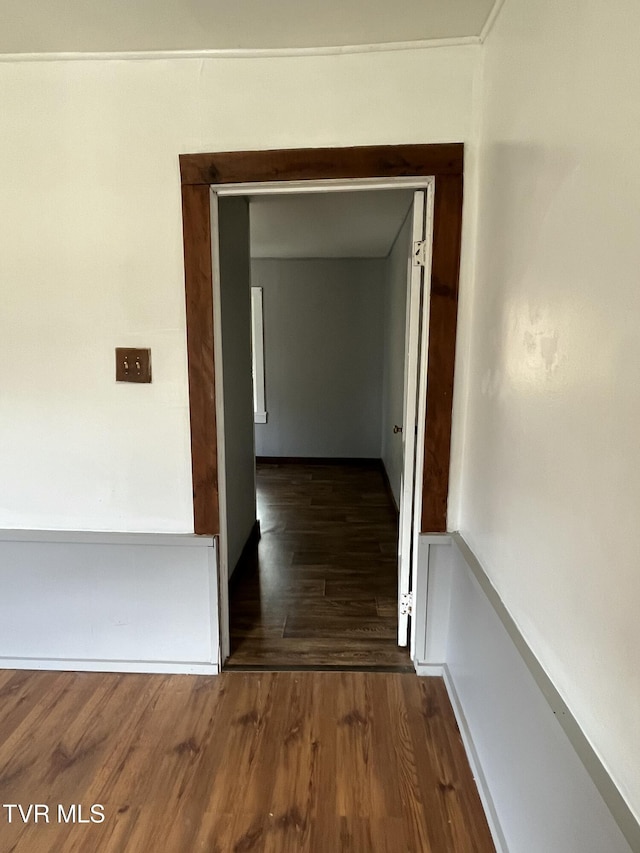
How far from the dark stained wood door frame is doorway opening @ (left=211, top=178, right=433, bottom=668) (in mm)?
47

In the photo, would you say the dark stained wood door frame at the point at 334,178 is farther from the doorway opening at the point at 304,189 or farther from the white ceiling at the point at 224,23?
the white ceiling at the point at 224,23

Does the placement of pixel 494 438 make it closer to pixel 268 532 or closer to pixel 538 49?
pixel 538 49

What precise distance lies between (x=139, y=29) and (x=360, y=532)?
2995 millimetres

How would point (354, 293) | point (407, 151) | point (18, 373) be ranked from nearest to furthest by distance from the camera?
point (407, 151)
point (18, 373)
point (354, 293)

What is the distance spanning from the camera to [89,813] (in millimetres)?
1441

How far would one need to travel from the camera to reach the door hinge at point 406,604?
82.2 inches

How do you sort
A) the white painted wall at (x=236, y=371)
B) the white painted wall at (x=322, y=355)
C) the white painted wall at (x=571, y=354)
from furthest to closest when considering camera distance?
the white painted wall at (x=322, y=355), the white painted wall at (x=236, y=371), the white painted wall at (x=571, y=354)

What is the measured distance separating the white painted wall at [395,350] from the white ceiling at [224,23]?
1616 mm

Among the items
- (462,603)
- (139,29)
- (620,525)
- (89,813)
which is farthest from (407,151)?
(89,813)

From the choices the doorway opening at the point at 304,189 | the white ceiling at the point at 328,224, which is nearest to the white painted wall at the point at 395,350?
the white ceiling at the point at 328,224

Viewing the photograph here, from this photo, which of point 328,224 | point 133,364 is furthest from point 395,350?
point 133,364

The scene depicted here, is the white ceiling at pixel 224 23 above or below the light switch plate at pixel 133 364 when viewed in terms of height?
above

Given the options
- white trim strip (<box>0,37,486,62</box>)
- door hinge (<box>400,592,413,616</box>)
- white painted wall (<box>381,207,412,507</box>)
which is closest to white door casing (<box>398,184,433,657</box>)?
door hinge (<box>400,592,413,616</box>)

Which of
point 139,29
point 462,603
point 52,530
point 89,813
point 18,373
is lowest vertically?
point 89,813
